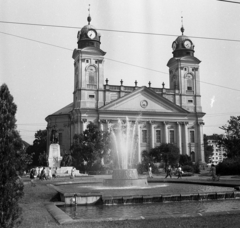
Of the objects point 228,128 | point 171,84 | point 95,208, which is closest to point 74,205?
point 95,208

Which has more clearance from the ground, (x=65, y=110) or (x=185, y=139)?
(x=65, y=110)

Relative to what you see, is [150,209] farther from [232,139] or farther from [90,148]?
[90,148]

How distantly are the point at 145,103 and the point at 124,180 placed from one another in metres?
51.8

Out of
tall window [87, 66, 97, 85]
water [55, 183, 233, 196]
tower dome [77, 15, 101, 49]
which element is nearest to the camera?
water [55, 183, 233, 196]

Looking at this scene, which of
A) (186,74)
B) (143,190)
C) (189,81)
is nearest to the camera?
(143,190)

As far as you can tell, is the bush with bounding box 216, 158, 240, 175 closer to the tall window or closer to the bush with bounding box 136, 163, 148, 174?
the bush with bounding box 136, 163, 148, 174

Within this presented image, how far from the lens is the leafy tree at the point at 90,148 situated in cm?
5431

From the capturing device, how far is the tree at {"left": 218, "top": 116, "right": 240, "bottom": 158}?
4250 centimetres

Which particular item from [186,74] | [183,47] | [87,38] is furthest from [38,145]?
[183,47]

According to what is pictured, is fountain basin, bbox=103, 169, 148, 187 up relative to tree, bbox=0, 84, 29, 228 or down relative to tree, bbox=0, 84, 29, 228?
down

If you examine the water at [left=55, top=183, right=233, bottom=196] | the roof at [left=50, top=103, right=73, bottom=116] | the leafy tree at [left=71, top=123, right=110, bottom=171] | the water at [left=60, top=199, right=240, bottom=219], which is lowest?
the water at [left=60, top=199, right=240, bottom=219]

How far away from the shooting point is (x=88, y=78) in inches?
2726

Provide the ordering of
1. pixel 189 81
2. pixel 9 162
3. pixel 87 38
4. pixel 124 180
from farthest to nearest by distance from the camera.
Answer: pixel 189 81
pixel 87 38
pixel 124 180
pixel 9 162

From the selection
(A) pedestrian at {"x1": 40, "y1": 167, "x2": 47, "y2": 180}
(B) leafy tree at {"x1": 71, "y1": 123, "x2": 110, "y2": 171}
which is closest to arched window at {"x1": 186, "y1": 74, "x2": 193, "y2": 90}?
(B) leafy tree at {"x1": 71, "y1": 123, "x2": 110, "y2": 171}
